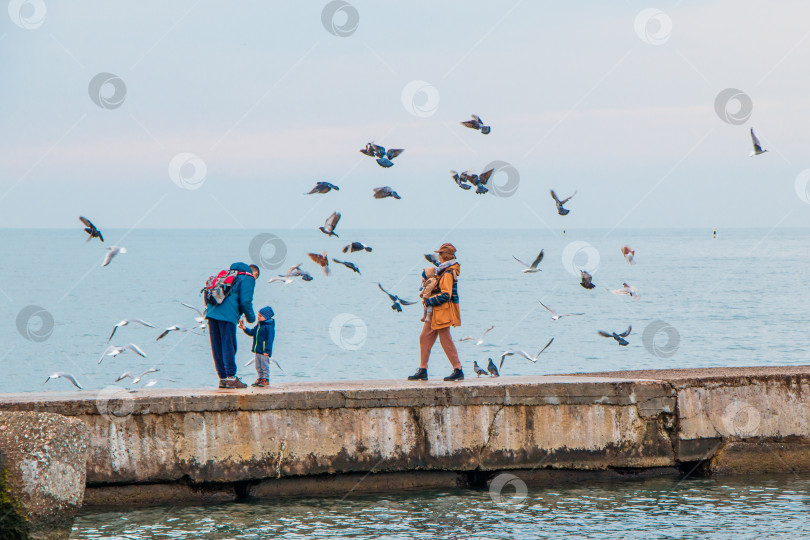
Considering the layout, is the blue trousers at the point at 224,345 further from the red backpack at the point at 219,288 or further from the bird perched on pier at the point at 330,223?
the bird perched on pier at the point at 330,223

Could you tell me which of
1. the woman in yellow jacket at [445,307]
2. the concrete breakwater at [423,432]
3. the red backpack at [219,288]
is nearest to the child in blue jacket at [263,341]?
the concrete breakwater at [423,432]

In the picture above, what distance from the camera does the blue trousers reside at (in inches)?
435

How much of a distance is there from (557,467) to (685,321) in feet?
139

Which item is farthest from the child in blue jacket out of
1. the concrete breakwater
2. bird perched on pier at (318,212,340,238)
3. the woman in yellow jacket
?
the woman in yellow jacket

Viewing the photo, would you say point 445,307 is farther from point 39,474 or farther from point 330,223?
point 39,474

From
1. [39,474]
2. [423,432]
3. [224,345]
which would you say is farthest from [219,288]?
[39,474]

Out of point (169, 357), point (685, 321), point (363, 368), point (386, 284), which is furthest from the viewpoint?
point (386, 284)

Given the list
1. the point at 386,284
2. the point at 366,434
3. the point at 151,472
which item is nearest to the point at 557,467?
the point at 366,434

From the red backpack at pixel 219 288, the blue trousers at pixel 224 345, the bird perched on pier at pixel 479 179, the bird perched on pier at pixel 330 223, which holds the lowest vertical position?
the blue trousers at pixel 224 345

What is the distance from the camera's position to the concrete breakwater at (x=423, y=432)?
33.7 ft

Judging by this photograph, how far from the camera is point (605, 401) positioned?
11242 mm

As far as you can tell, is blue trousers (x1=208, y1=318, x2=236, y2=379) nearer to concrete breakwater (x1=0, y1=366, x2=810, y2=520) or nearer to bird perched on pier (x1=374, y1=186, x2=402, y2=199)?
concrete breakwater (x1=0, y1=366, x2=810, y2=520)

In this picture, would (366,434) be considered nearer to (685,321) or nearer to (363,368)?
(363,368)

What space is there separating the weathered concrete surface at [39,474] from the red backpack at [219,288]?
118 inches
